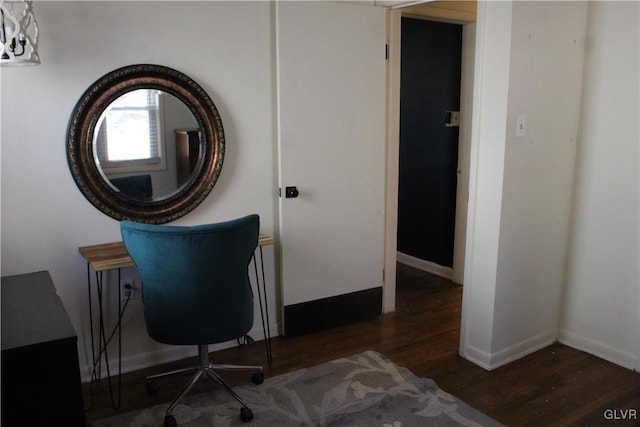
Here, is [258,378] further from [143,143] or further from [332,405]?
[143,143]

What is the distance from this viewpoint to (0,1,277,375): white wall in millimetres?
2502

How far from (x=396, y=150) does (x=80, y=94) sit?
192cm

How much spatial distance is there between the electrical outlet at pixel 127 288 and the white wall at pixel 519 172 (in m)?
1.79

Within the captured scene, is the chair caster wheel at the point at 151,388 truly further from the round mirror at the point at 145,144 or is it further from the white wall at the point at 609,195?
the white wall at the point at 609,195

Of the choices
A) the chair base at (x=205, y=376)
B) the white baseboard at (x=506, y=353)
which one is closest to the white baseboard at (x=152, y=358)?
the chair base at (x=205, y=376)

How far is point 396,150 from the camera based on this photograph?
3.60 meters

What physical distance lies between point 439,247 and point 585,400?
207 cm

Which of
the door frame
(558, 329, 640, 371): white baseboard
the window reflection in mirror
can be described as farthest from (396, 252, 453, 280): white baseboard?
the window reflection in mirror

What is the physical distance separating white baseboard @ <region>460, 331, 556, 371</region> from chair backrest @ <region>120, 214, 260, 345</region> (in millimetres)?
1330

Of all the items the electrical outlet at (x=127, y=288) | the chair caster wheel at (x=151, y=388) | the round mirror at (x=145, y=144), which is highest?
the round mirror at (x=145, y=144)

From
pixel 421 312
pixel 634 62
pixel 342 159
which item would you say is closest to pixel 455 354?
pixel 421 312

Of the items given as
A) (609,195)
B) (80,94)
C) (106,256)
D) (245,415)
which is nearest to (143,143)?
(80,94)

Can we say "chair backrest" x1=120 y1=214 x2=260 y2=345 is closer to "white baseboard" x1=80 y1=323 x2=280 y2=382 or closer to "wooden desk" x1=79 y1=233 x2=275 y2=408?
"wooden desk" x1=79 y1=233 x2=275 y2=408

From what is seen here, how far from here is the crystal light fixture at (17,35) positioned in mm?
2127
